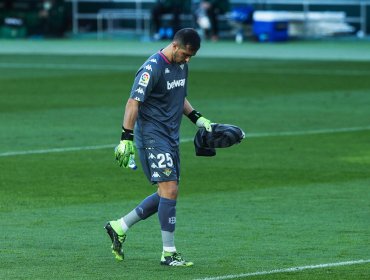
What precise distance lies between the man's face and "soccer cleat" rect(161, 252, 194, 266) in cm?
160

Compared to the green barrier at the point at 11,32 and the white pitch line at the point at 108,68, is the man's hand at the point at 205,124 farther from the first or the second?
the green barrier at the point at 11,32

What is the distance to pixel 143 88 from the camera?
35.4ft

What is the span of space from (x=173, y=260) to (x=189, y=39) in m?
1.80

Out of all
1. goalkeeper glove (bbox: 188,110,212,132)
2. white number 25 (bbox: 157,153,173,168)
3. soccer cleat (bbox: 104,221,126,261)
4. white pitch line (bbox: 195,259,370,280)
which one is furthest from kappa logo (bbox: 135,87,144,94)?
white pitch line (bbox: 195,259,370,280)

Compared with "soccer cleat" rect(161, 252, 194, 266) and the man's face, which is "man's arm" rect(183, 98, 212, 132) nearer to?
the man's face

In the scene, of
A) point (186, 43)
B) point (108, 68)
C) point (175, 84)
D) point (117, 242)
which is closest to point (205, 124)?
point (175, 84)

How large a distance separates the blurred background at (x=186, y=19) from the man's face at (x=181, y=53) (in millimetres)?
37889

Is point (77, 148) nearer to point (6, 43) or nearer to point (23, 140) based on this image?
point (23, 140)

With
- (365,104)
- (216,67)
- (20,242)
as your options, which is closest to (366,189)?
(20,242)

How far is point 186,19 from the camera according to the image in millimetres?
53094

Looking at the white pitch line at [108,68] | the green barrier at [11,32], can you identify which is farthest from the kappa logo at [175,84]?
the green barrier at [11,32]

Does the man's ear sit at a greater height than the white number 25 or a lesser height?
greater

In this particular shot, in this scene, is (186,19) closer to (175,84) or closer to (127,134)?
(175,84)

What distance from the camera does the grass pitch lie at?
1109 centimetres
